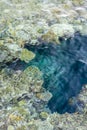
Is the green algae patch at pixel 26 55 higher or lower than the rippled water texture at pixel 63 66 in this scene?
higher

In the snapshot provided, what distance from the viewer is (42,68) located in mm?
4492

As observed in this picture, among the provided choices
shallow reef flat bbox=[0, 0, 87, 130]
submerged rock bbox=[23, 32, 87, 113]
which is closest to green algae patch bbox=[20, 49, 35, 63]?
shallow reef flat bbox=[0, 0, 87, 130]

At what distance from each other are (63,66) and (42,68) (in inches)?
15.4

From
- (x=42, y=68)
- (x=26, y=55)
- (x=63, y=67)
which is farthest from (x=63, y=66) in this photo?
(x=26, y=55)

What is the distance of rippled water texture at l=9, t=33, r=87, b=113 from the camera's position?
4480 mm

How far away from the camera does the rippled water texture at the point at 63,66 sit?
448 cm

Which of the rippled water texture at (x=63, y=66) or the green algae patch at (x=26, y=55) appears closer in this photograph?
the green algae patch at (x=26, y=55)

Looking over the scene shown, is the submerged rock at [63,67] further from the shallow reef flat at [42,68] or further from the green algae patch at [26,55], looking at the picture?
the green algae patch at [26,55]

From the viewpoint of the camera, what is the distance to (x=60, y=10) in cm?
527

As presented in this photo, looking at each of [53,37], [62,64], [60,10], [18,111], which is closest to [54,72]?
[62,64]

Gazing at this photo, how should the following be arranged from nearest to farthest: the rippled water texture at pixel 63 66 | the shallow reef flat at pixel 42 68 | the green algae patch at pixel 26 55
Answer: the shallow reef flat at pixel 42 68 < the green algae patch at pixel 26 55 < the rippled water texture at pixel 63 66

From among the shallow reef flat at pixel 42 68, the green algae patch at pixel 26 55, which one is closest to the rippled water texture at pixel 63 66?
the shallow reef flat at pixel 42 68

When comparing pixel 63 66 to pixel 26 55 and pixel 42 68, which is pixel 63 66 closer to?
pixel 42 68

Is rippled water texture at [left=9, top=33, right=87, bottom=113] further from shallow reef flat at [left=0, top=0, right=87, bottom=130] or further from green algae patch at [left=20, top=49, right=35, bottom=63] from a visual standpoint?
green algae patch at [left=20, top=49, right=35, bottom=63]
